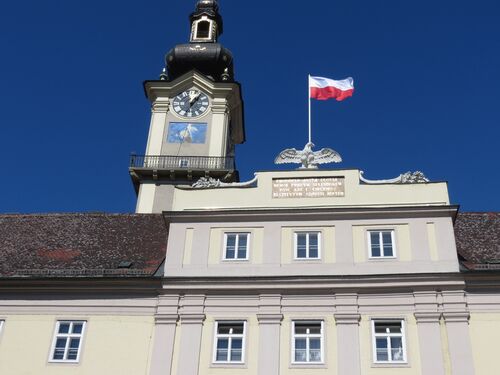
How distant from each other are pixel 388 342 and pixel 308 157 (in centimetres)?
737

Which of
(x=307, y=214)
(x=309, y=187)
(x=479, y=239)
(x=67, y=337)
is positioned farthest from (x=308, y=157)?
Result: (x=67, y=337)

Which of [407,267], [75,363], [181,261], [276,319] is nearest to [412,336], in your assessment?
[407,267]

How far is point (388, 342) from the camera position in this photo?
69.9 ft

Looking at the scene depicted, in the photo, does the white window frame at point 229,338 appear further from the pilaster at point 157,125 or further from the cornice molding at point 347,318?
the pilaster at point 157,125

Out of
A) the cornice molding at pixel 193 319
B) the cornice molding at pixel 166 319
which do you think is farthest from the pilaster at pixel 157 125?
the cornice molding at pixel 193 319

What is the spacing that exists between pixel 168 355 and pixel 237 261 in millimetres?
3640

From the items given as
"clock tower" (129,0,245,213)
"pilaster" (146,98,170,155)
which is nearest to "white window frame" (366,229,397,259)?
"clock tower" (129,0,245,213)

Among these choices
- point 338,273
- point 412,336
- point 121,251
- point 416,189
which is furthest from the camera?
point 121,251

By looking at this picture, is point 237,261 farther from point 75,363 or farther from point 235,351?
point 75,363

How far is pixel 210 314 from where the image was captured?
2238 cm

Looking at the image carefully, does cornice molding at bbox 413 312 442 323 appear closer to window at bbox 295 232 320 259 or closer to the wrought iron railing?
window at bbox 295 232 320 259

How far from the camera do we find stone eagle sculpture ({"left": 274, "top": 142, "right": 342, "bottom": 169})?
84.8 ft

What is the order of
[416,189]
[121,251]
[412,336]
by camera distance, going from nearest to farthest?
1. [412,336]
2. [416,189]
3. [121,251]

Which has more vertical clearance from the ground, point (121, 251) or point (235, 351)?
point (121, 251)
